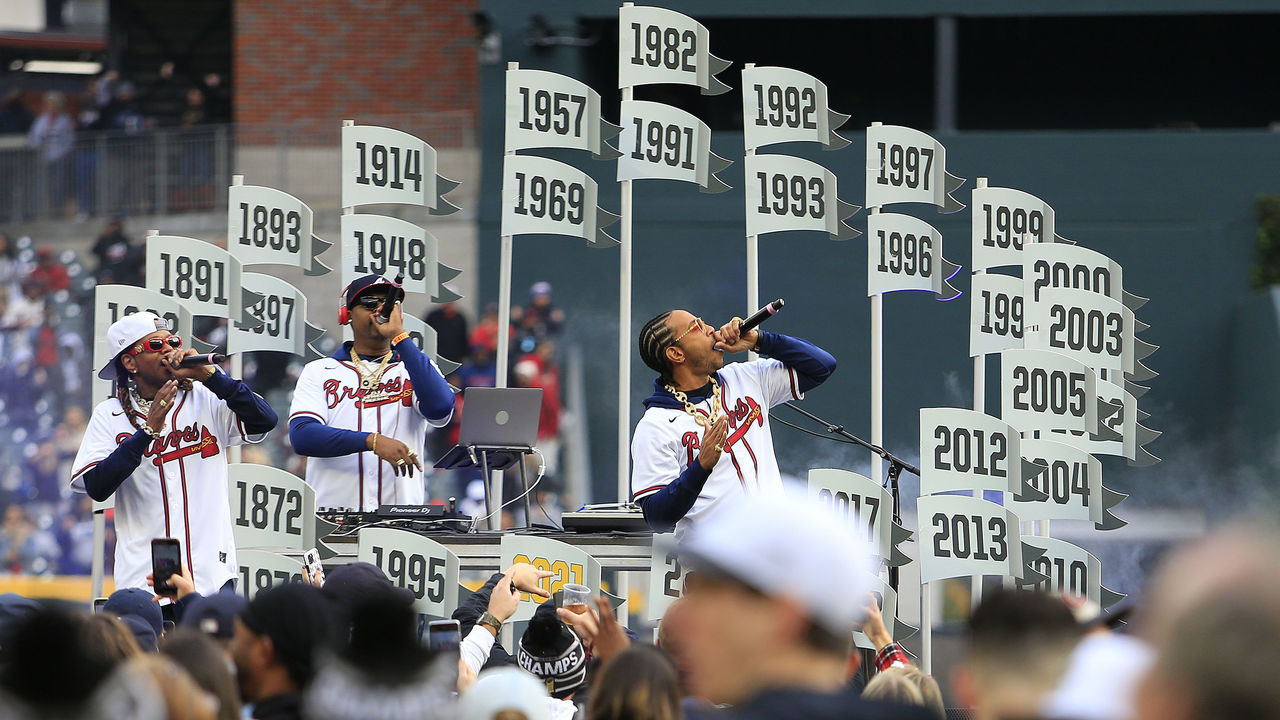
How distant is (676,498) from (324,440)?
5.07 ft

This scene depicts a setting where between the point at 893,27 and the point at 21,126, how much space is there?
10.1m

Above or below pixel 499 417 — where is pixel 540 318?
above

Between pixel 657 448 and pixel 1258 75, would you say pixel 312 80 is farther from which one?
pixel 657 448

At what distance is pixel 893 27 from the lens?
16.2m

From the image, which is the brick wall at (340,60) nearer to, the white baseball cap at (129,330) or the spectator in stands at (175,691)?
the white baseball cap at (129,330)

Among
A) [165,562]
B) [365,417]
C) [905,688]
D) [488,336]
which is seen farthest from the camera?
[488,336]

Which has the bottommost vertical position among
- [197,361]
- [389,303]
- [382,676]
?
[382,676]

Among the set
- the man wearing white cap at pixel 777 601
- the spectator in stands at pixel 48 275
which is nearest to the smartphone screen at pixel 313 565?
the man wearing white cap at pixel 777 601

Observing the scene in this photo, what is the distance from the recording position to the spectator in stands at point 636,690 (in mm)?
3023

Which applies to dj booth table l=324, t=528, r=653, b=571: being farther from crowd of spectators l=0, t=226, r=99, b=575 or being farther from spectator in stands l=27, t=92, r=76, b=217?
spectator in stands l=27, t=92, r=76, b=217

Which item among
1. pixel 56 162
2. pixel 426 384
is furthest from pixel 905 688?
pixel 56 162

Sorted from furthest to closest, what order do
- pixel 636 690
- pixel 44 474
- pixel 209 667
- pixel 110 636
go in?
pixel 44 474, pixel 110 636, pixel 636 690, pixel 209 667

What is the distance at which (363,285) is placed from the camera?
254 inches

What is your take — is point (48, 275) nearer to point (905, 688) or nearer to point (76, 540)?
point (76, 540)
